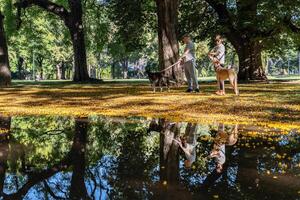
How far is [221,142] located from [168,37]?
1617cm

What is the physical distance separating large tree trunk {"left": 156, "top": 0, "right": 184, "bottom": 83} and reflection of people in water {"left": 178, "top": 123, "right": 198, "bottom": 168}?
44.4 feet

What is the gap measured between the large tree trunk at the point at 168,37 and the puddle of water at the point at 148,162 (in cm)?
1337

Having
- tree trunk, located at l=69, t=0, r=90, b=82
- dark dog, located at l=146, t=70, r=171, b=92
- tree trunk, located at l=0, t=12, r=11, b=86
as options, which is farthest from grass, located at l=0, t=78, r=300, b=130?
tree trunk, located at l=69, t=0, r=90, b=82

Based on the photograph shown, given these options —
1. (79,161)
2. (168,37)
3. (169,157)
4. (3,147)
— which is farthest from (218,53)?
(79,161)

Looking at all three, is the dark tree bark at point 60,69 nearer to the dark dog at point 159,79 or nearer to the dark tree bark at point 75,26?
the dark tree bark at point 75,26

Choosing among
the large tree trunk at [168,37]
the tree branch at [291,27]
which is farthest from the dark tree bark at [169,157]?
the tree branch at [291,27]

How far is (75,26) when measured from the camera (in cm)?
3341

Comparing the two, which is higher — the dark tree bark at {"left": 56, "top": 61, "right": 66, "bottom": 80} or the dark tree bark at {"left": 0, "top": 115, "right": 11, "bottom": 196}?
the dark tree bark at {"left": 56, "top": 61, "right": 66, "bottom": 80}

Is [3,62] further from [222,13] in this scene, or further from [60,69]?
[60,69]

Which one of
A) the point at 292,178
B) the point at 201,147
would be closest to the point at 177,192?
the point at 292,178

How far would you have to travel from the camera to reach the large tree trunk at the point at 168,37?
78.0 feet

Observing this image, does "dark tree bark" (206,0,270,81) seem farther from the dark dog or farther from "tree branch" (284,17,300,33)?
the dark dog

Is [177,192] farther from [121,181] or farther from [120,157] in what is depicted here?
[120,157]

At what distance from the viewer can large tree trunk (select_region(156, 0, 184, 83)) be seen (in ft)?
78.0
